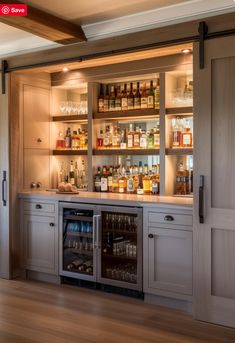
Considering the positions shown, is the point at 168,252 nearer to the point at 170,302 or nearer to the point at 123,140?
the point at 170,302

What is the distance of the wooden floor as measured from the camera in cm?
312

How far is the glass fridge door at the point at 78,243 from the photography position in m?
4.25

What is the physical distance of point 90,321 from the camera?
3.42m

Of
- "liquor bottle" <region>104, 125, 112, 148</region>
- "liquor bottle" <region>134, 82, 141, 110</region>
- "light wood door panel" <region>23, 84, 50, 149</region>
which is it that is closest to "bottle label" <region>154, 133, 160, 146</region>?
"liquor bottle" <region>134, 82, 141, 110</region>

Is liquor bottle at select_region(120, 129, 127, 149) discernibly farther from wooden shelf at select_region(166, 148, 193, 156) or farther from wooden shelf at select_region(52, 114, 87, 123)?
wooden shelf at select_region(166, 148, 193, 156)

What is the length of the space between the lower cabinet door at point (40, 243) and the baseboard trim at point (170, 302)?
3.61 ft

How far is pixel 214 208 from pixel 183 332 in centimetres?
98

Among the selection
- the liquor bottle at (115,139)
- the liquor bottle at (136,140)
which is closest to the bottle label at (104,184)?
the liquor bottle at (115,139)

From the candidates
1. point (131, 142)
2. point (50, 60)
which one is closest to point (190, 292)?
point (131, 142)

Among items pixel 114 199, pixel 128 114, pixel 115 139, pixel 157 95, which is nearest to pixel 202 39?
pixel 157 95

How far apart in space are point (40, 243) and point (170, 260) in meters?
1.56

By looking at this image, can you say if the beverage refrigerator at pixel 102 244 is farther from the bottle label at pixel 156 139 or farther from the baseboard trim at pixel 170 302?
the bottle label at pixel 156 139

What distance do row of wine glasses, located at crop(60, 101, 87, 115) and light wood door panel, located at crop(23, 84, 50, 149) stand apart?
0.63 ft

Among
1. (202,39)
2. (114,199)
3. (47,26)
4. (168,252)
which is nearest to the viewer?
(202,39)
